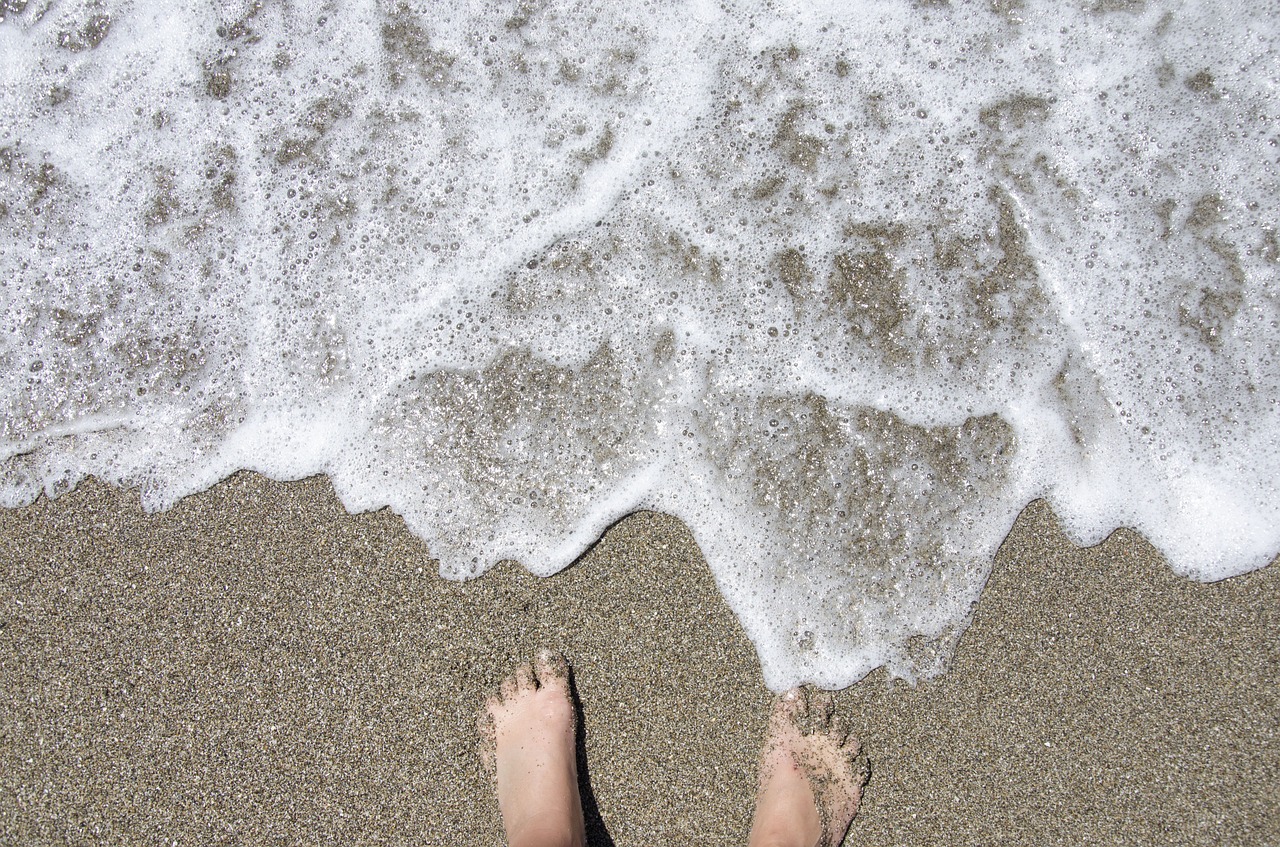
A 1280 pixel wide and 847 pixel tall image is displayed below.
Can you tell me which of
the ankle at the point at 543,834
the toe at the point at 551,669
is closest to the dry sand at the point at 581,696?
the toe at the point at 551,669

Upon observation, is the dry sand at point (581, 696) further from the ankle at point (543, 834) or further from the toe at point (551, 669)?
the ankle at point (543, 834)

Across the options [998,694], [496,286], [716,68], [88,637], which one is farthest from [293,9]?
[998,694]

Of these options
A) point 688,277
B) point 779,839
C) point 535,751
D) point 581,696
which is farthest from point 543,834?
point 688,277

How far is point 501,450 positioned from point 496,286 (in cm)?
56

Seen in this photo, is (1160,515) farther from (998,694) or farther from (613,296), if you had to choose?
(613,296)

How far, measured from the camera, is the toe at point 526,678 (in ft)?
6.80

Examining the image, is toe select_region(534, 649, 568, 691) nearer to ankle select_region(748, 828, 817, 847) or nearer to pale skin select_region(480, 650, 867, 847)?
pale skin select_region(480, 650, 867, 847)

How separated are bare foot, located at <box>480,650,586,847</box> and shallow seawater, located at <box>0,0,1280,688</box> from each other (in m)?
0.38

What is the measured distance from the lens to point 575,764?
209cm

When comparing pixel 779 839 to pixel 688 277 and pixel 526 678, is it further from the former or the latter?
pixel 688 277

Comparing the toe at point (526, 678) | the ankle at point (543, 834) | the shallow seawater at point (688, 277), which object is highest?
the shallow seawater at point (688, 277)

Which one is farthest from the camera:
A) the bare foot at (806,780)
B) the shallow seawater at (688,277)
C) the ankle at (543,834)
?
the shallow seawater at (688,277)

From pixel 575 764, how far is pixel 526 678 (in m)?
0.30

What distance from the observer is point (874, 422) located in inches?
87.4
